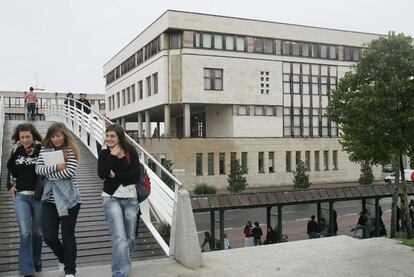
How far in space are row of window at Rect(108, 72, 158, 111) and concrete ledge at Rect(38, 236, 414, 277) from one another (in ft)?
115

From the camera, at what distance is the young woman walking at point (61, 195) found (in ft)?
15.5

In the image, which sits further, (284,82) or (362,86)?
(284,82)

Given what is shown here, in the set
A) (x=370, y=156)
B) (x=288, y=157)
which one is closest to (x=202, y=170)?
(x=288, y=157)

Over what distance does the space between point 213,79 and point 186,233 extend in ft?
111


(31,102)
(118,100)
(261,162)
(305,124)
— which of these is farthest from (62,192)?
(118,100)

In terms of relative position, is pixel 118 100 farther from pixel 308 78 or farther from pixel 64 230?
pixel 64 230

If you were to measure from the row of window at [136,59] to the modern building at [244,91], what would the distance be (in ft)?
0.41

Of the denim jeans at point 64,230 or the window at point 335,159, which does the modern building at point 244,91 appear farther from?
the denim jeans at point 64,230

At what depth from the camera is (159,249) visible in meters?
6.42

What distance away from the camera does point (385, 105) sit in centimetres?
1507

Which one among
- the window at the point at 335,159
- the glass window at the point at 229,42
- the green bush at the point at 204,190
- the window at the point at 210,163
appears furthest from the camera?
the window at the point at 335,159

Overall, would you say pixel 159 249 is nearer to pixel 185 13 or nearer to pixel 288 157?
pixel 185 13

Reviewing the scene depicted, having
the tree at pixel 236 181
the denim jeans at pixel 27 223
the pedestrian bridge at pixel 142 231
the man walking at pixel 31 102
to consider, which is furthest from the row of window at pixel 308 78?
the denim jeans at pixel 27 223

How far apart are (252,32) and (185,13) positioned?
6760mm
